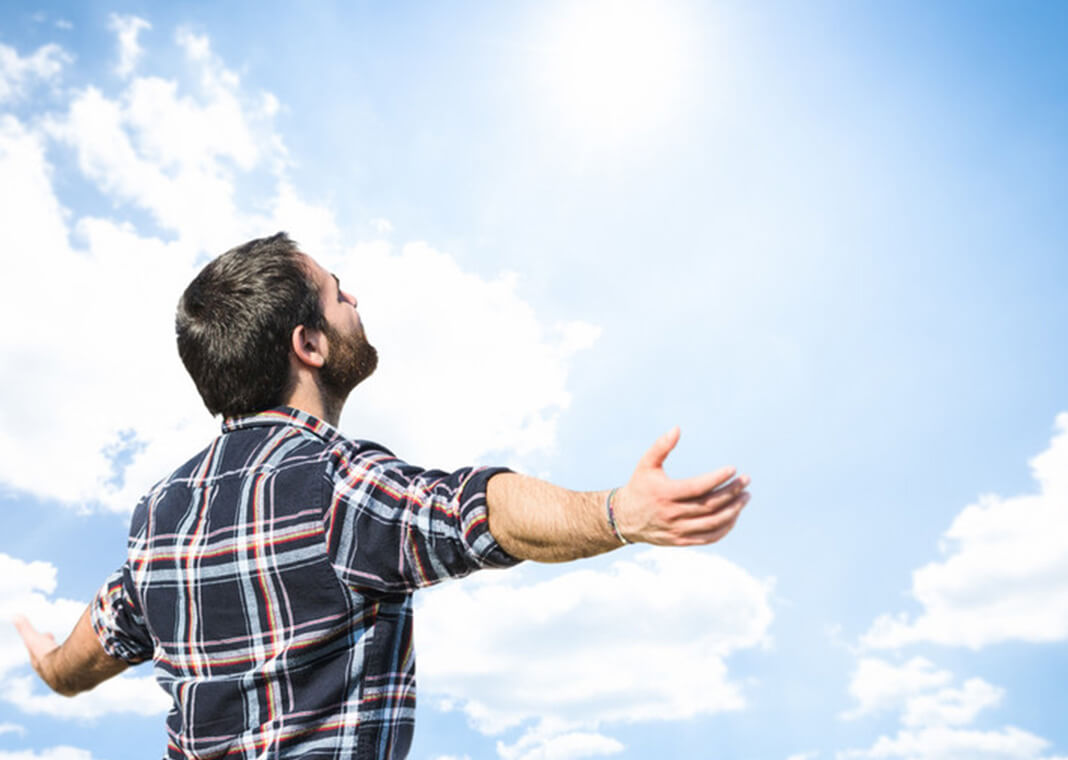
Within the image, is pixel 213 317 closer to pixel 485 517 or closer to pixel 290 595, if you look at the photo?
pixel 290 595

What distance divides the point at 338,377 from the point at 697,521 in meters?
1.99

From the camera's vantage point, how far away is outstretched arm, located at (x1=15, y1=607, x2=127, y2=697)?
4160 mm

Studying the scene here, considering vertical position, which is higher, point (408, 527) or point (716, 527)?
point (408, 527)

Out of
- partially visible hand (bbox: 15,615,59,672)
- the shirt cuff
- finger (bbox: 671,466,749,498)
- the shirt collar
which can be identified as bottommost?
finger (bbox: 671,466,749,498)

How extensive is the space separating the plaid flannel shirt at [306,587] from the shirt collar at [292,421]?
65 mm

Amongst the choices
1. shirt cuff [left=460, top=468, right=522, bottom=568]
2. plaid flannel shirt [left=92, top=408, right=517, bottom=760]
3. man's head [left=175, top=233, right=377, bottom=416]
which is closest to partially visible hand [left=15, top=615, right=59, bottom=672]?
plaid flannel shirt [left=92, top=408, right=517, bottom=760]

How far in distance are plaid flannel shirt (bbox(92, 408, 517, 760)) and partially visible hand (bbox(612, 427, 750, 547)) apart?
1.67 ft

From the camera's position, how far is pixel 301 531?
297cm

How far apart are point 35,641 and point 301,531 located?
2.81 meters

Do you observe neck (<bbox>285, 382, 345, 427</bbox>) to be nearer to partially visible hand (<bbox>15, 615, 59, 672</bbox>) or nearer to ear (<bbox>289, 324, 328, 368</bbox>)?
ear (<bbox>289, 324, 328, 368</bbox>)

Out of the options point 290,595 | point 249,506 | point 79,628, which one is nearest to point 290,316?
point 249,506

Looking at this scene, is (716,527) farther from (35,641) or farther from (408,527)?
(35,641)

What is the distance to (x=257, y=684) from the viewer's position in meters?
3.05

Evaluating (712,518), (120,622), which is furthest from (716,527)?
(120,622)
